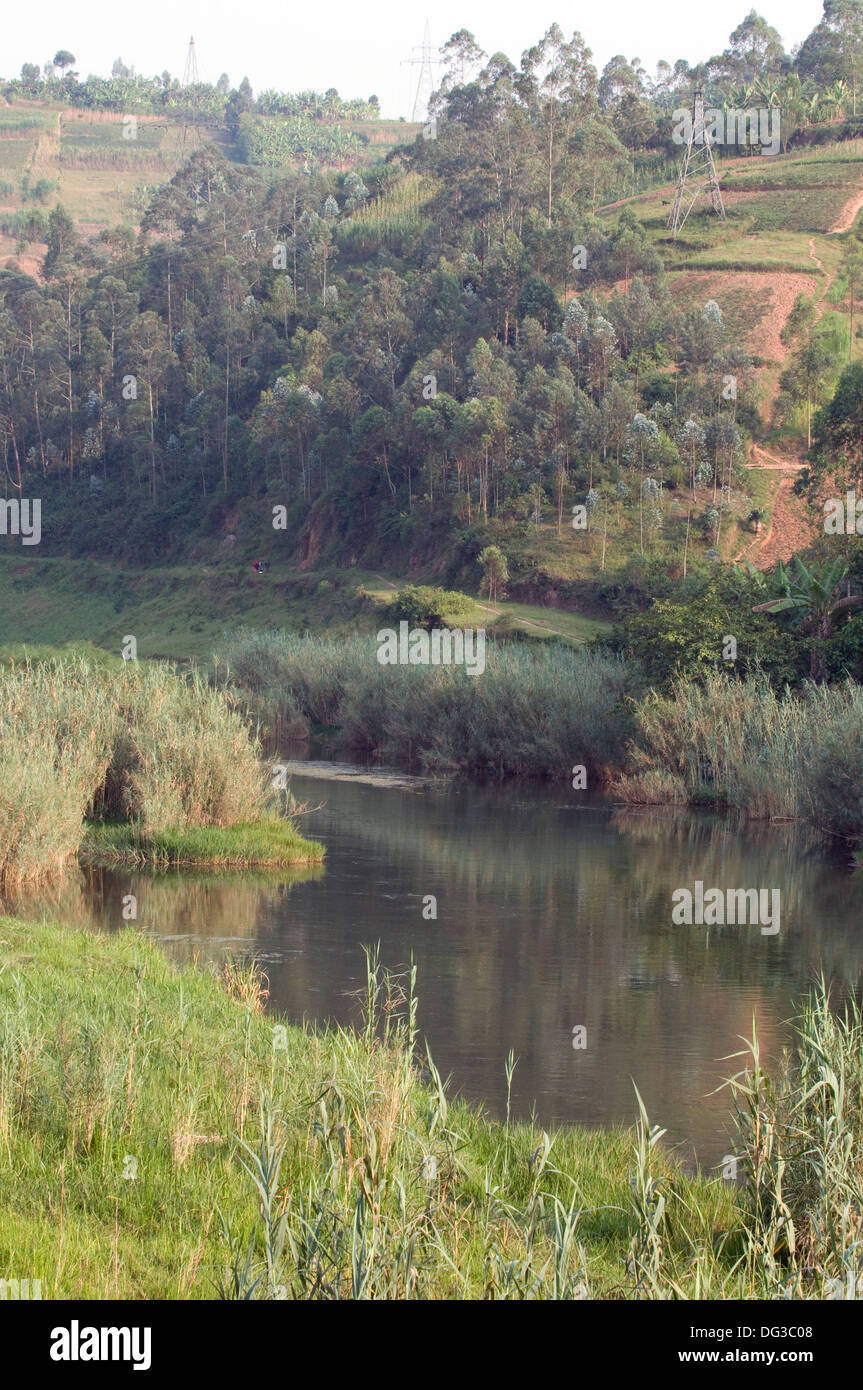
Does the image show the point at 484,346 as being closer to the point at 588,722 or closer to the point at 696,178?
the point at 696,178

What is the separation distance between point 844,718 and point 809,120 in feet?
207

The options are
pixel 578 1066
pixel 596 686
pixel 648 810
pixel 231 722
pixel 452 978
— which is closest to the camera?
pixel 578 1066

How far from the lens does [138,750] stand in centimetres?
1970

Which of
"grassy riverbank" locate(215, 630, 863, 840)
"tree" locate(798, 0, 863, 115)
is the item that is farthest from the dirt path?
"grassy riverbank" locate(215, 630, 863, 840)

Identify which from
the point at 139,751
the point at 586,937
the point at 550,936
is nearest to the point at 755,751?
the point at 586,937

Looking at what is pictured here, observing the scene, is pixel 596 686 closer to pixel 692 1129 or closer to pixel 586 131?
pixel 692 1129

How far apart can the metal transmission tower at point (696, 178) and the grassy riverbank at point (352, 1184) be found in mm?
52746

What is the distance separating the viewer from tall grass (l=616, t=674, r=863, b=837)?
21.8 metres

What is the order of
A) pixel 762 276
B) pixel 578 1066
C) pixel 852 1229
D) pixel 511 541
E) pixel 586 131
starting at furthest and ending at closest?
1. pixel 586 131
2. pixel 762 276
3. pixel 511 541
4. pixel 578 1066
5. pixel 852 1229

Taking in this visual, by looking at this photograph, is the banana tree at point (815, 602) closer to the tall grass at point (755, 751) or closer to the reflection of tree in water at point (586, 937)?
the tall grass at point (755, 751)

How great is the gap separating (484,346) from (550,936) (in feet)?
123

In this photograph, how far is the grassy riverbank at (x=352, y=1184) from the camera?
219 inches
